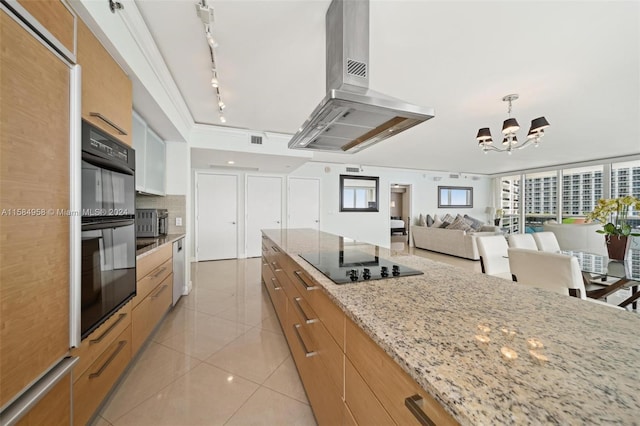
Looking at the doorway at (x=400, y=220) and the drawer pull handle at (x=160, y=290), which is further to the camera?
the doorway at (x=400, y=220)

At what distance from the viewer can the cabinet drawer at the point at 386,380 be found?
50cm

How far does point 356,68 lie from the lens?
4.87ft

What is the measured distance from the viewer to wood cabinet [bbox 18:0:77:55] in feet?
2.83

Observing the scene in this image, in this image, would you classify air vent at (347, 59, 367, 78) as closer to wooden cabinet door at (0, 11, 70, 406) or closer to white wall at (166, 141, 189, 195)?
wooden cabinet door at (0, 11, 70, 406)

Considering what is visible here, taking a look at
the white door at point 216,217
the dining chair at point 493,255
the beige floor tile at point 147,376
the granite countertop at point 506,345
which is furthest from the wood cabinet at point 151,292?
the dining chair at point 493,255

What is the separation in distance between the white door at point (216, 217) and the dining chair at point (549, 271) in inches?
200

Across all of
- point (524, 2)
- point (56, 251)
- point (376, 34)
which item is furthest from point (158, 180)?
point (524, 2)

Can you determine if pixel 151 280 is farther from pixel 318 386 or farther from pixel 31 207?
pixel 318 386

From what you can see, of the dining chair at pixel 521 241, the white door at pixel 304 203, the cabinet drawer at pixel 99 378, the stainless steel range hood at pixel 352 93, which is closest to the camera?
the cabinet drawer at pixel 99 378

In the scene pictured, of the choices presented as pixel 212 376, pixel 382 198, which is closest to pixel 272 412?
pixel 212 376

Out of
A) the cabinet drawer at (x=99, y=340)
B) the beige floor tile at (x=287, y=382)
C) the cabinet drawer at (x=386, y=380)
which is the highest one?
the cabinet drawer at (x=386, y=380)

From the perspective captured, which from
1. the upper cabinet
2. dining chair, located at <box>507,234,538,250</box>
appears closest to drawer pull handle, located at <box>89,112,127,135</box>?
the upper cabinet

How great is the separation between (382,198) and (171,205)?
18.6ft

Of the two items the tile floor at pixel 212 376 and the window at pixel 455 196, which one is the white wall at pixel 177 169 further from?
the window at pixel 455 196
